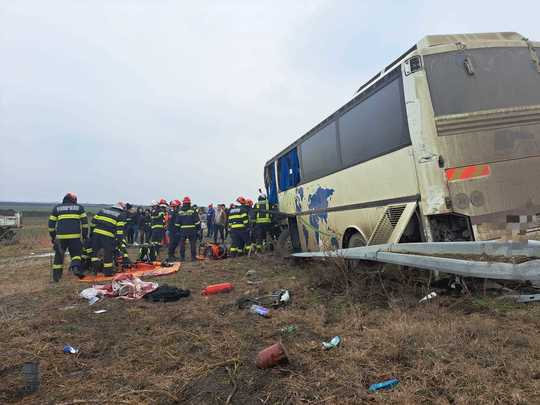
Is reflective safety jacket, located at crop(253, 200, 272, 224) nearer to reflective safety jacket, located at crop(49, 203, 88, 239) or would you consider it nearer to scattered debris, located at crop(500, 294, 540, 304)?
reflective safety jacket, located at crop(49, 203, 88, 239)

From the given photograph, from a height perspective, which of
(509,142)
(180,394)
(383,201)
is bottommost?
(180,394)

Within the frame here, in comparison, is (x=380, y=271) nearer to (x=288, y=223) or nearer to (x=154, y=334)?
(x=154, y=334)

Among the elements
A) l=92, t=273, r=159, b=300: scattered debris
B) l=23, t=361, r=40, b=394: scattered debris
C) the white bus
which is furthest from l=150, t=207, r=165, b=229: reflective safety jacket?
l=23, t=361, r=40, b=394: scattered debris

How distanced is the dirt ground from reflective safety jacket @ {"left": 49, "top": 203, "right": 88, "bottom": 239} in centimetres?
295

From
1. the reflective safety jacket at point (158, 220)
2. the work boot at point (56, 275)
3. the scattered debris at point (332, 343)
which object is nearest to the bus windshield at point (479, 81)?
the scattered debris at point (332, 343)

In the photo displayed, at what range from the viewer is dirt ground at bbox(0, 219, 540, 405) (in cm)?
241

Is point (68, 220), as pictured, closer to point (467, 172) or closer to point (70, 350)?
point (70, 350)

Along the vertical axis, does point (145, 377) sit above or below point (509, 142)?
below

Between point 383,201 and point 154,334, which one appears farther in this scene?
point 383,201

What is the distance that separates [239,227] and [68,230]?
4.47m

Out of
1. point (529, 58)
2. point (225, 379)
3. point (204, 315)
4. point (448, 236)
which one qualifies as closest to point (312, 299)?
point (204, 315)

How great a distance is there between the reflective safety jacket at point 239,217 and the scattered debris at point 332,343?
25.2 feet

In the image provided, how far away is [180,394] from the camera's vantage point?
103 inches

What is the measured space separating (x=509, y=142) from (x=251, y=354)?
370 cm
